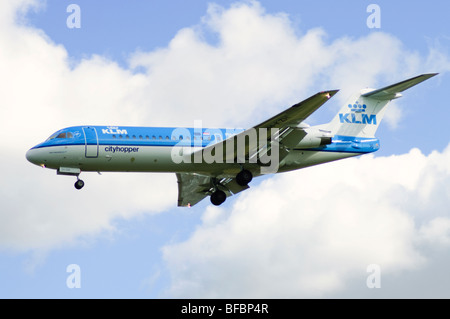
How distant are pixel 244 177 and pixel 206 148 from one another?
9.12 feet

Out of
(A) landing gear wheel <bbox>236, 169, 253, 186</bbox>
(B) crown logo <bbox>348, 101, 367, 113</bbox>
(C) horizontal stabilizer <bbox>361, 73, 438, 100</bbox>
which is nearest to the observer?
(C) horizontal stabilizer <bbox>361, 73, 438, 100</bbox>

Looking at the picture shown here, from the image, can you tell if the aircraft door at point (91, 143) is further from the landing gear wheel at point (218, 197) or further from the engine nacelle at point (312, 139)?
the engine nacelle at point (312, 139)

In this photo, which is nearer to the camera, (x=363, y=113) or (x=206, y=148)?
(x=206, y=148)

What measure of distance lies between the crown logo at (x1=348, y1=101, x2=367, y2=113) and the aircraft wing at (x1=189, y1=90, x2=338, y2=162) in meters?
5.29

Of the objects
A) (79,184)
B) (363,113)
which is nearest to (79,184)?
(79,184)

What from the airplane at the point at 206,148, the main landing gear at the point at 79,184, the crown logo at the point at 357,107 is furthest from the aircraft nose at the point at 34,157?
the crown logo at the point at 357,107

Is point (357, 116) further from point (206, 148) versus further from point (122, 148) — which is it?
point (122, 148)

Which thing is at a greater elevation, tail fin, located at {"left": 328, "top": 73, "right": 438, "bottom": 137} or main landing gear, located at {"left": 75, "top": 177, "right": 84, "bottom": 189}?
tail fin, located at {"left": 328, "top": 73, "right": 438, "bottom": 137}

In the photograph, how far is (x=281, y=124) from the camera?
35.5m

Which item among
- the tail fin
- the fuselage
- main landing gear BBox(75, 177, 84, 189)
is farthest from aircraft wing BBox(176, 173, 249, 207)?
main landing gear BBox(75, 177, 84, 189)

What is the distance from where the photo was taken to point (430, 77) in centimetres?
3469

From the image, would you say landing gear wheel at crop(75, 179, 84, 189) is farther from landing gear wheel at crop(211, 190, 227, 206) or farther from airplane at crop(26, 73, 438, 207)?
landing gear wheel at crop(211, 190, 227, 206)

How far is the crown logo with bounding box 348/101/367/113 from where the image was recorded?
132 ft
